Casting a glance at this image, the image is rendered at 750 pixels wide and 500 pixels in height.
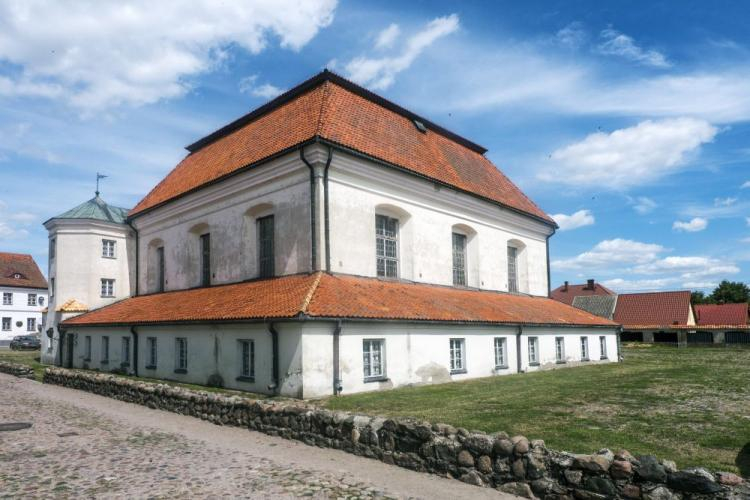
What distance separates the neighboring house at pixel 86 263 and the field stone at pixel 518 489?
2549 cm

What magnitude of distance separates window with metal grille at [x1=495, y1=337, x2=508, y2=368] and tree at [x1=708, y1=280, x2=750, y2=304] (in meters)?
82.6

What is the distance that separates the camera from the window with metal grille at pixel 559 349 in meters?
25.0

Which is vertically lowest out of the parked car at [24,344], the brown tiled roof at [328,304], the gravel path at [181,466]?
the parked car at [24,344]

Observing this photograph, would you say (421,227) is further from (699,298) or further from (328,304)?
(699,298)

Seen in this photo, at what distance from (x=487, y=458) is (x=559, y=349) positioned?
18757 mm

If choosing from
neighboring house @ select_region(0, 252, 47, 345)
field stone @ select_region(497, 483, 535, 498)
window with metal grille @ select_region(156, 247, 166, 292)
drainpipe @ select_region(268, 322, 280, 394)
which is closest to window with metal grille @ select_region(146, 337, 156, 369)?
window with metal grille @ select_region(156, 247, 166, 292)

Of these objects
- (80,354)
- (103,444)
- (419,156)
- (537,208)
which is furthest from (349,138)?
(80,354)

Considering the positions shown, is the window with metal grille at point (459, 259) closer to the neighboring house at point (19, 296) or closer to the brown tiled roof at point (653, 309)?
the brown tiled roof at point (653, 309)

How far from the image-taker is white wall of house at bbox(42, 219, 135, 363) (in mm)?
28859

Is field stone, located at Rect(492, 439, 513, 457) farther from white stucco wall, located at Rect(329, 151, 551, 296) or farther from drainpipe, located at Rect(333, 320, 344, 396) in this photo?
white stucco wall, located at Rect(329, 151, 551, 296)

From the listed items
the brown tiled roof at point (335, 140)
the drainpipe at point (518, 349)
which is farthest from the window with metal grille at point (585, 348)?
the brown tiled roof at point (335, 140)

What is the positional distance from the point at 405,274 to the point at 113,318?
1291 cm

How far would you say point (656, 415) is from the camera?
10727 millimetres

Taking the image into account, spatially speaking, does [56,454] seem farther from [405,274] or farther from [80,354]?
[80,354]
